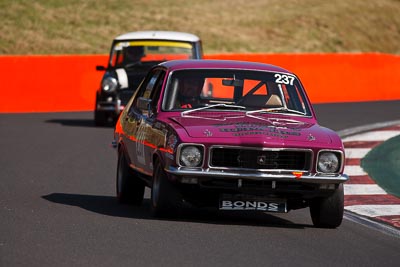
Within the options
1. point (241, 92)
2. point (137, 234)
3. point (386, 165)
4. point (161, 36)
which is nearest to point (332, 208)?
point (241, 92)

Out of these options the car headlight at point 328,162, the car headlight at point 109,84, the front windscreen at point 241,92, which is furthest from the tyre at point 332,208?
the car headlight at point 109,84

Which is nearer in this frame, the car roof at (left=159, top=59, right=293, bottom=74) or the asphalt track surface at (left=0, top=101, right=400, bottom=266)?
the asphalt track surface at (left=0, top=101, right=400, bottom=266)

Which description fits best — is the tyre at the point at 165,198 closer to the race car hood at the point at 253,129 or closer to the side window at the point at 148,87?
the race car hood at the point at 253,129

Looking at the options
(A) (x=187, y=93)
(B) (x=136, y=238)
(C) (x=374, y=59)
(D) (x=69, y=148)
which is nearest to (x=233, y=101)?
(A) (x=187, y=93)

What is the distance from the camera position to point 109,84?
69.3ft

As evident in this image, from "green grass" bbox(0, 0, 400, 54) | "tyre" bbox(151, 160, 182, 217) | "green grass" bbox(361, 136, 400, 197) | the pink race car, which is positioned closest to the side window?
the pink race car

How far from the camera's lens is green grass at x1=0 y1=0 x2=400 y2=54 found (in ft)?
131

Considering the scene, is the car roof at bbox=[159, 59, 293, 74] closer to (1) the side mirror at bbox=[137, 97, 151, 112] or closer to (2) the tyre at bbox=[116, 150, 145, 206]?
(1) the side mirror at bbox=[137, 97, 151, 112]

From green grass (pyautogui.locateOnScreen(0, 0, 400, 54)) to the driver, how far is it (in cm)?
2754

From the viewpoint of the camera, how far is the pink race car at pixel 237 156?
9.20 meters

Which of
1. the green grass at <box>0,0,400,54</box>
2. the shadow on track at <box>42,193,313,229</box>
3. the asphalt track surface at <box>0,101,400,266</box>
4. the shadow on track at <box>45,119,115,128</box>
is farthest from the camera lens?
the green grass at <box>0,0,400,54</box>

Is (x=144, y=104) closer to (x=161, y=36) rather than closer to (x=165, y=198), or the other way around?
(x=165, y=198)

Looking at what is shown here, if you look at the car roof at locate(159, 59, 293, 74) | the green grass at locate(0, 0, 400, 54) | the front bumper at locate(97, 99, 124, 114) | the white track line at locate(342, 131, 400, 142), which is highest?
the car roof at locate(159, 59, 293, 74)

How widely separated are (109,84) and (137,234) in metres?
12.6
